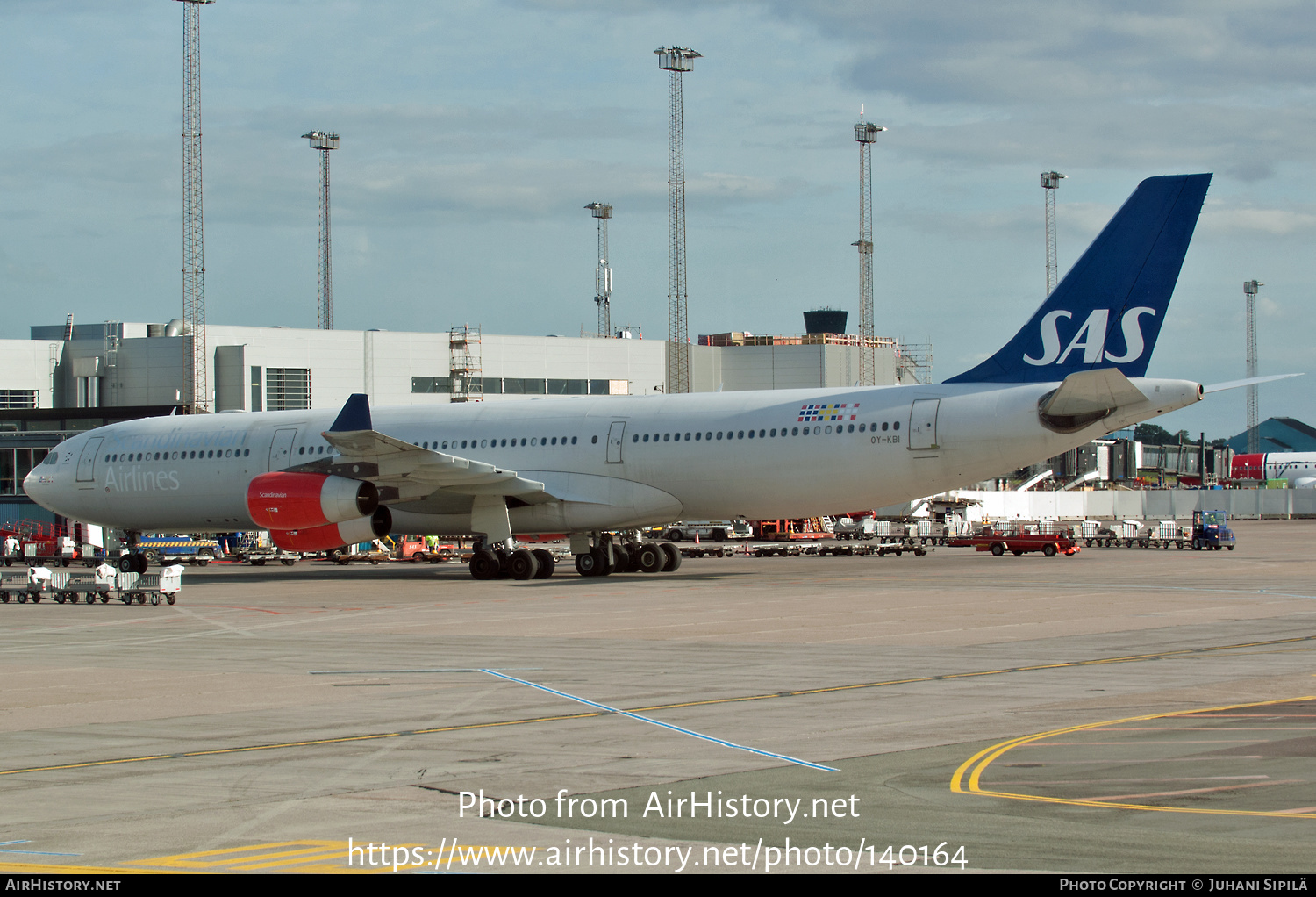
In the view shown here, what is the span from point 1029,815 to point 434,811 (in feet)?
11.3

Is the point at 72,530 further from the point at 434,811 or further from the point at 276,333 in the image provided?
the point at 434,811

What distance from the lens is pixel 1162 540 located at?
52.9 metres

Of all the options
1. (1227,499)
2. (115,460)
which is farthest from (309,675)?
(1227,499)

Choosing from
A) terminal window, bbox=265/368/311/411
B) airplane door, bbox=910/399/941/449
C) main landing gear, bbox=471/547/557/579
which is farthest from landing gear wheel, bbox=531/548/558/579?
terminal window, bbox=265/368/311/411

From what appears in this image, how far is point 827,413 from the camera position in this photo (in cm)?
3116

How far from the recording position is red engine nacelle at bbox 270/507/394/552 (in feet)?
106

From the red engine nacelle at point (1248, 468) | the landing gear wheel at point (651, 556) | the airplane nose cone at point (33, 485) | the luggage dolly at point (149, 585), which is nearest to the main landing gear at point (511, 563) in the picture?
the landing gear wheel at point (651, 556)

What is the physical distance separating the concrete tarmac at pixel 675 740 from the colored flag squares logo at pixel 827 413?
8.01 m

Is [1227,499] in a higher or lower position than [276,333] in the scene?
lower

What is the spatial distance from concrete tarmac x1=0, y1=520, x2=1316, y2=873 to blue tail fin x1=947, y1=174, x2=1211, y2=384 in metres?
8.10

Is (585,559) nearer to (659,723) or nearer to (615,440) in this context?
(615,440)

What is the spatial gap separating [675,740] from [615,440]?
23.2 metres

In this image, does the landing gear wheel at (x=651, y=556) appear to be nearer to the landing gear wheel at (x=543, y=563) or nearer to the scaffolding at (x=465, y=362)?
the landing gear wheel at (x=543, y=563)

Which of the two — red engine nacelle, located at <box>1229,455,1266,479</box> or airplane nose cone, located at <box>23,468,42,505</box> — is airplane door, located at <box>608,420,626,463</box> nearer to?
airplane nose cone, located at <box>23,468,42,505</box>
